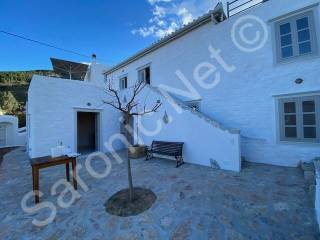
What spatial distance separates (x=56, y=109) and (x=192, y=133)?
21.0 feet

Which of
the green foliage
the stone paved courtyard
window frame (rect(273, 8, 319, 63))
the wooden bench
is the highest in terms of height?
the green foliage

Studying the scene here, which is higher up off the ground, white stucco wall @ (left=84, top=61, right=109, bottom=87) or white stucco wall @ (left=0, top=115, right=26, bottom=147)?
white stucco wall @ (left=84, top=61, right=109, bottom=87)

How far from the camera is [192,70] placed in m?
8.72

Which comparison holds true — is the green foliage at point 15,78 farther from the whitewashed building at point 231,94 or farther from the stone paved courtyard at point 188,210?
the stone paved courtyard at point 188,210

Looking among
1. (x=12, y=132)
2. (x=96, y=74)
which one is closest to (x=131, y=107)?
(x=96, y=74)

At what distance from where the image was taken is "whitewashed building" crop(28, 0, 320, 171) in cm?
569

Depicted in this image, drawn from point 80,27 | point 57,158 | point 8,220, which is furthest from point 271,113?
point 80,27

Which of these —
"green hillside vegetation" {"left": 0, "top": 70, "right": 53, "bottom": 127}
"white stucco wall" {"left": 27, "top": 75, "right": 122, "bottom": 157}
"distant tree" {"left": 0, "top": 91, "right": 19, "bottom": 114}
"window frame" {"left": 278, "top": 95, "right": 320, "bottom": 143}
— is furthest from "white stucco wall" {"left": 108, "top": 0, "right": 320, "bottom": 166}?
"distant tree" {"left": 0, "top": 91, "right": 19, "bottom": 114}

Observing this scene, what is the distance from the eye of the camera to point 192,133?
676cm

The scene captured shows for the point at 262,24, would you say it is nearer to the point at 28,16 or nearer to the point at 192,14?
the point at 192,14

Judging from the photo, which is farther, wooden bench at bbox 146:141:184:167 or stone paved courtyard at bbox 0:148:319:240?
wooden bench at bbox 146:141:184:167

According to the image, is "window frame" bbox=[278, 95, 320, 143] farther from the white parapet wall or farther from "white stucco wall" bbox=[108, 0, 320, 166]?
the white parapet wall

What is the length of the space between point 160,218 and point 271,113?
18.0 ft

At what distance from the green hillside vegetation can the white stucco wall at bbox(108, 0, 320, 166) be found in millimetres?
22859
